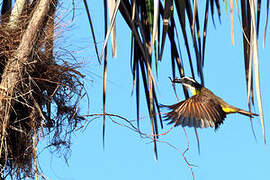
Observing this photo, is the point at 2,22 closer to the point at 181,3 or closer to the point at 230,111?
the point at 181,3

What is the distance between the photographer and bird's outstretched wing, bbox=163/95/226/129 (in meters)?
3.53

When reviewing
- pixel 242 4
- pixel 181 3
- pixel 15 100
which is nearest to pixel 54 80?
pixel 15 100

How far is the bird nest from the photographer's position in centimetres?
309

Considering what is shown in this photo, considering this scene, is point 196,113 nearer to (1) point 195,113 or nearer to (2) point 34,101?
(1) point 195,113

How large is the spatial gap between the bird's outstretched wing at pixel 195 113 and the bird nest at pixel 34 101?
77 centimetres

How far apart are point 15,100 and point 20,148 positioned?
1.45 ft

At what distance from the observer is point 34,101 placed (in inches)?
124

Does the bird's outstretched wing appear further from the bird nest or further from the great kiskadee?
the bird nest

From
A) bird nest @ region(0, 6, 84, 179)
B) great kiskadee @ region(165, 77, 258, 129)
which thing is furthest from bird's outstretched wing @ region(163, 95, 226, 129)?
bird nest @ region(0, 6, 84, 179)

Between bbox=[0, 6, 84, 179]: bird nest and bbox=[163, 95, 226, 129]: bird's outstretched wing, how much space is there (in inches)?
30.3

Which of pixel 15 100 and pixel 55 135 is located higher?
pixel 15 100

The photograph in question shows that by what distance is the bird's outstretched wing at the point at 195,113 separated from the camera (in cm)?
353

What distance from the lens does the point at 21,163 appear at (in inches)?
128

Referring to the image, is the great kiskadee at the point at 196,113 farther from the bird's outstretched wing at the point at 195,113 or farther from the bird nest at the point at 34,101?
the bird nest at the point at 34,101
